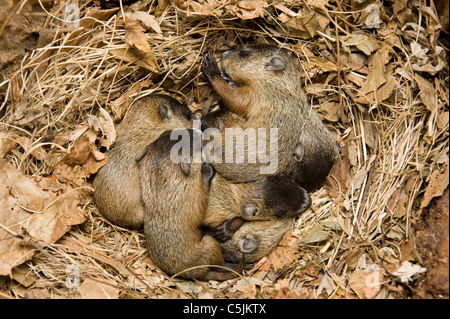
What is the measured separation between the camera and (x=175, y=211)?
520cm

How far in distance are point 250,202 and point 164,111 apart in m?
1.65

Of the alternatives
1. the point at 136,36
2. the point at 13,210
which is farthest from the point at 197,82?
the point at 13,210

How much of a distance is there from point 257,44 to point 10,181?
3.58 meters

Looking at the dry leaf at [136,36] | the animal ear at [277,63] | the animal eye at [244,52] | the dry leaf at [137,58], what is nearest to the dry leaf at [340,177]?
the animal ear at [277,63]

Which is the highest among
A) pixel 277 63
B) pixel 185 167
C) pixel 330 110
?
pixel 277 63

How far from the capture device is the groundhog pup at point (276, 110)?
5430 millimetres

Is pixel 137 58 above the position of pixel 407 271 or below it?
above

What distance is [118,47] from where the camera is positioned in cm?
547

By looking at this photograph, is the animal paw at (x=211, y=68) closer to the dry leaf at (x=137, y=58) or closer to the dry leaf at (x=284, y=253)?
the dry leaf at (x=137, y=58)

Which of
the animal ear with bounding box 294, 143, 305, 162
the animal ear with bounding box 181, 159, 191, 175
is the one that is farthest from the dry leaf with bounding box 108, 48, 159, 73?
the animal ear with bounding box 294, 143, 305, 162

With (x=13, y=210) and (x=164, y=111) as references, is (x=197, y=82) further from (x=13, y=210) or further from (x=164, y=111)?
(x=13, y=210)

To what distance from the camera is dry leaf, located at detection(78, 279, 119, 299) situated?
4.74m

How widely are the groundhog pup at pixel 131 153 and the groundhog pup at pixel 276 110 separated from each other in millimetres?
710
